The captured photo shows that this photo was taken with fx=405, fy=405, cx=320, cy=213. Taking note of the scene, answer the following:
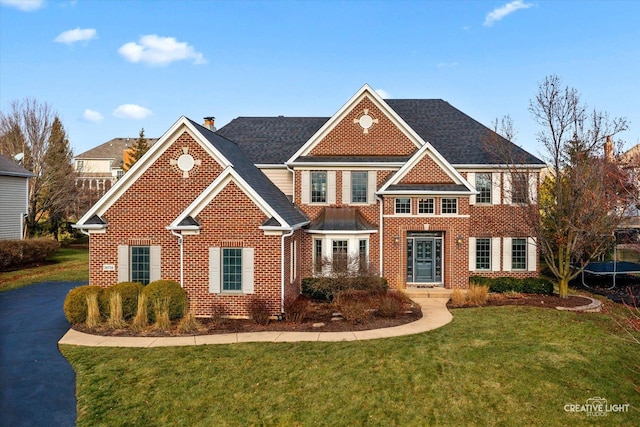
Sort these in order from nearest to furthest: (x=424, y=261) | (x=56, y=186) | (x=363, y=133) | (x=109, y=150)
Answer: (x=424, y=261)
(x=363, y=133)
(x=56, y=186)
(x=109, y=150)

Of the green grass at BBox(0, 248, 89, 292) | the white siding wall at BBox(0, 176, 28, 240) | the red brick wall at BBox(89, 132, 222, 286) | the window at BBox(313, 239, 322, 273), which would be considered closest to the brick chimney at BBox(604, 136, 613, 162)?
the window at BBox(313, 239, 322, 273)

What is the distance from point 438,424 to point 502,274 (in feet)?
49.7

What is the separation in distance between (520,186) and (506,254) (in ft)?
12.9

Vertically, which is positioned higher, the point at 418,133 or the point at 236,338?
the point at 418,133

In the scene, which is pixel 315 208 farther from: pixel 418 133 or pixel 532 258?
pixel 532 258

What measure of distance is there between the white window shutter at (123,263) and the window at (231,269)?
155 inches

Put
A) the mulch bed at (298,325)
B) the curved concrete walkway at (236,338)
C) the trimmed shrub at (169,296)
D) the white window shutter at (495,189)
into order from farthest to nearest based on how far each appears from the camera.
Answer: the white window shutter at (495,189), the trimmed shrub at (169,296), the mulch bed at (298,325), the curved concrete walkway at (236,338)

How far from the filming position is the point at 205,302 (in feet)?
47.2

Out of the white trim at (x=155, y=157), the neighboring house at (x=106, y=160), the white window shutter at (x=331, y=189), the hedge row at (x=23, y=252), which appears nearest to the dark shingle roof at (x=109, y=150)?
the neighboring house at (x=106, y=160)

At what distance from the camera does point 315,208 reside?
68.1 feet

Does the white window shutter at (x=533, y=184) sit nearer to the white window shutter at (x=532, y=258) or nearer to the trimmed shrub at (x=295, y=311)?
the white window shutter at (x=532, y=258)

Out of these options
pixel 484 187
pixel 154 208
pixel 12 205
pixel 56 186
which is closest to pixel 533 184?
pixel 484 187

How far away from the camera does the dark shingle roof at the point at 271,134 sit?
22.7m

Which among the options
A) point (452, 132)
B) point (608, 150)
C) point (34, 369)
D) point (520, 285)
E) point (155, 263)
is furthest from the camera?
point (452, 132)
